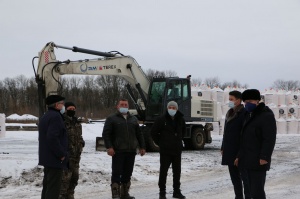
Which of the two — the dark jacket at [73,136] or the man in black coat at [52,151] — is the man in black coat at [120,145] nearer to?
the dark jacket at [73,136]

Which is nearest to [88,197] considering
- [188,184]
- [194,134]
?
[188,184]

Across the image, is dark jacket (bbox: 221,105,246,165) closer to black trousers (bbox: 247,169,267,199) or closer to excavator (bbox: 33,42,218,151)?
black trousers (bbox: 247,169,267,199)

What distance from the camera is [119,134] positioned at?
8102 millimetres

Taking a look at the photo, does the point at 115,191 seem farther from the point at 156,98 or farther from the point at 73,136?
the point at 156,98

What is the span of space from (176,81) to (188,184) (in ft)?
27.2

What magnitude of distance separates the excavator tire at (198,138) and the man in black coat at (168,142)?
37.6 ft

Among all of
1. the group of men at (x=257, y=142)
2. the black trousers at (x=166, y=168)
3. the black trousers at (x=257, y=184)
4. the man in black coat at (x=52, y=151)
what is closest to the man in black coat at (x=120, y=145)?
the black trousers at (x=166, y=168)

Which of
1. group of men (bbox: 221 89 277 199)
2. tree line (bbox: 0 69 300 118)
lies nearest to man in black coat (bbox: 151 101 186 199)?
group of men (bbox: 221 89 277 199)

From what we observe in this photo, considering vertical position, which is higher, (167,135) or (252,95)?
(252,95)

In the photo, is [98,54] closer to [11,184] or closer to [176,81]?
[176,81]

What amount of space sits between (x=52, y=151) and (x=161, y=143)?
2.45 meters

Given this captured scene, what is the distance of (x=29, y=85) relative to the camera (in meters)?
81.7

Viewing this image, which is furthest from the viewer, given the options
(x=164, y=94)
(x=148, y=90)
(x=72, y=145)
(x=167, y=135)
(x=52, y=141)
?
(x=148, y=90)

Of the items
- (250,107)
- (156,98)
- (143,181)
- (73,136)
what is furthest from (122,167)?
(156,98)
